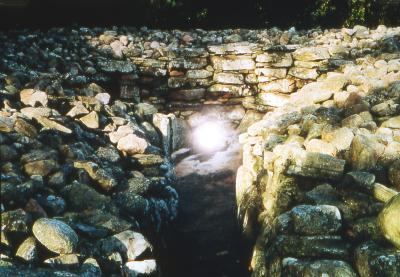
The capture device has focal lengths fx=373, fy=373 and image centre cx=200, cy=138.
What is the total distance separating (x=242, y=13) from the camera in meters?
8.43

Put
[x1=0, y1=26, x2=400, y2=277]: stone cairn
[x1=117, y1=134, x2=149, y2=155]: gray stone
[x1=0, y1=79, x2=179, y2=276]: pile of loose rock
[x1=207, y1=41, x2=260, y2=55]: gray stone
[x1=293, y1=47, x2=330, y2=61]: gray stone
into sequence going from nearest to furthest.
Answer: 1. [x1=0, y1=79, x2=179, y2=276]: pile of loose rock
2. [x1=0, y1=26, x2=400, y2=277]: stone cairn
3. [x1=117, y1=134, x2=149, y2=155]: gray stone
4. [x1=293, y1=47, x2=330, y2=61]: gray stone
5. [x1=207, y1=41, x2=260, y2=55]: gray stone

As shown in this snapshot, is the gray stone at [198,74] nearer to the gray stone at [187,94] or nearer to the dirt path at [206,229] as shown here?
the gray stone at [187,94]

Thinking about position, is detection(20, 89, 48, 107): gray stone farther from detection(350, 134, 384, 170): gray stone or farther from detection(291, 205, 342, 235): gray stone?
detection(350, 134, 384, 170): gray stone

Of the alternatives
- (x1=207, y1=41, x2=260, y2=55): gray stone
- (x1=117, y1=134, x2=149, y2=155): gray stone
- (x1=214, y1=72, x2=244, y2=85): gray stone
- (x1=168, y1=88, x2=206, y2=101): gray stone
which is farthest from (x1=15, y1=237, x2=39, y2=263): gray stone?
(x1=207, y1=41, x2=260, y2=55): gray stone

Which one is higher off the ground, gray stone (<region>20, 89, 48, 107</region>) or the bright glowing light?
gray stone (<region>20, 89, 48, 107</region>)

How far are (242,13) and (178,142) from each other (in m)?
3.95

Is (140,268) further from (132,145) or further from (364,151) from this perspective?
(364,151)

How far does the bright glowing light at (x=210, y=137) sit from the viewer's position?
6.51 meters

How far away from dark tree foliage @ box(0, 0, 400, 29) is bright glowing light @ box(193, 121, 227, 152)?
2.66 meters

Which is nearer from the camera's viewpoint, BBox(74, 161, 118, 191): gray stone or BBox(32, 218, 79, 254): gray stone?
BBox(32, 218, 79, 254): gray stone

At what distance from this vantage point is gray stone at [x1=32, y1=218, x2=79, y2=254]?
7.24 feet

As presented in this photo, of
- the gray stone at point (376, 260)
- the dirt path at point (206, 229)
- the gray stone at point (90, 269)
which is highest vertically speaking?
the gray stone at point (376, 260)

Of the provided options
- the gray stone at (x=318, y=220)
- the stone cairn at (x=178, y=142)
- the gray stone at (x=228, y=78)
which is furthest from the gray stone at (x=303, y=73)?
the gray stone at (x=318, y=220)

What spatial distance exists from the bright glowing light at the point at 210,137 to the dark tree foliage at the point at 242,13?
2660mm
